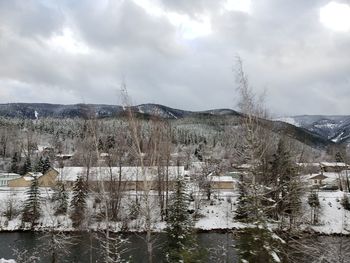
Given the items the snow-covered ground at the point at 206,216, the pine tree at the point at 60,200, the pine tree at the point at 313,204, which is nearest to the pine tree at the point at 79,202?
the snow-covered ground at the point at 206,216

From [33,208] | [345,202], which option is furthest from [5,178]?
[345,202]

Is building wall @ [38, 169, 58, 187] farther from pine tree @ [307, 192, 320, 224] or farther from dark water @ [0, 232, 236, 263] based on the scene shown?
pine tree @ [307, 192, 320, 224]

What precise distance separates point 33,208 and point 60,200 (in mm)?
3558

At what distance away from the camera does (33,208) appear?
154 feet

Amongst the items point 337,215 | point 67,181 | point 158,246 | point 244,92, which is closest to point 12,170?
point 67,181

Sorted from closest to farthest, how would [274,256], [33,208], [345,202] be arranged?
[274,256] → [33,208] → [345,202]

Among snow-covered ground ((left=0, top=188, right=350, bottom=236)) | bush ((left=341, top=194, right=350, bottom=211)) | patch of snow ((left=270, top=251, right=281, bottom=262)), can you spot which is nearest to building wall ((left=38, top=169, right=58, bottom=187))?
snow-covered ground ((left=0, top=188, right=350, bottom=236))

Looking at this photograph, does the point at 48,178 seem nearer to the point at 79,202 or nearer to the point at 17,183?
the point at 17,183

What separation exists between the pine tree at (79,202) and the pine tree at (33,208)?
13.1 ft

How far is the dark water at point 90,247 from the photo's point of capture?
3041 cm

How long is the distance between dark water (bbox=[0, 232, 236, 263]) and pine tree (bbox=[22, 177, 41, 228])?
3445 mm

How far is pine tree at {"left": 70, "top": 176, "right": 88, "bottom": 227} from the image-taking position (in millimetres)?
46222

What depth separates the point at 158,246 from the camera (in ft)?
115

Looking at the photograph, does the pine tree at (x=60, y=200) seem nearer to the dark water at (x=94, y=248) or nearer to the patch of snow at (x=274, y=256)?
the dark water at (x=94, y=248)
